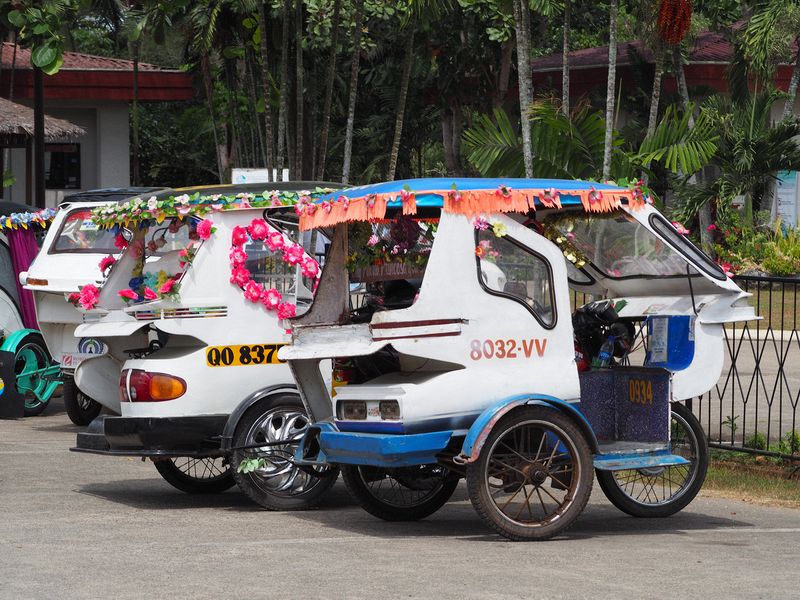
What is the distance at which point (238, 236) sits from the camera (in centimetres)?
952

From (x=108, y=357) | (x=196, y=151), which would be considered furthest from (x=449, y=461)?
(x=196, y=151)

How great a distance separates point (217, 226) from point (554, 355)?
2.59 metres

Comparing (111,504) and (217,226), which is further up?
(217,226)

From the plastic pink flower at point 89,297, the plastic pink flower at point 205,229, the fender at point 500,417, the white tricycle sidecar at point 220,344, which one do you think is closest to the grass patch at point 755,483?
the fender at point 500,417

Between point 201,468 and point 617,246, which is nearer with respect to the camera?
point 617,246

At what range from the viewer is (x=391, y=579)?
697cm

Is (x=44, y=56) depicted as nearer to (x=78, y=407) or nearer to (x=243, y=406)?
(x=78, y=407)

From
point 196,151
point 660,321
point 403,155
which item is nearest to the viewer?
point 660,321

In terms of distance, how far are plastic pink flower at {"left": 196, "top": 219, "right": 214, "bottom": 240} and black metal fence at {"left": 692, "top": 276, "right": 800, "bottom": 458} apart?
146 inches

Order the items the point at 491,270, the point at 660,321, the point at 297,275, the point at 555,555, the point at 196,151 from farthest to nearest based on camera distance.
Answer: the point at 196,151
the point at 297,275
the point at 660,321
the point at 491,270
the point at 555,555

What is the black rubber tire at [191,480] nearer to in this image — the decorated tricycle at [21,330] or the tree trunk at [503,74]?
the decorated tricycle at [21,330]

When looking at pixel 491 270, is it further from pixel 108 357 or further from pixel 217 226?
pixel 108 357

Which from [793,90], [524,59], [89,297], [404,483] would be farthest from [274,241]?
[793,90]

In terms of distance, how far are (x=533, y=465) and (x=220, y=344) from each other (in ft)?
7.83
